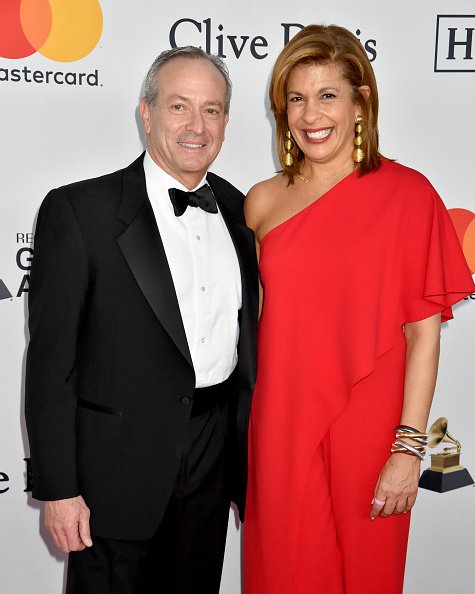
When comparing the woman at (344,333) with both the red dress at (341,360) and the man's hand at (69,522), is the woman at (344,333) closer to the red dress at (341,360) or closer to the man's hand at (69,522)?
the red dress at (341,360)

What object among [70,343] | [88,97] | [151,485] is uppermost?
[88,97]

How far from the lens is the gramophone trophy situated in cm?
256

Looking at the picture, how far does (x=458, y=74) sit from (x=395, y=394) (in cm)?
128

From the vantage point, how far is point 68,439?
5.01ft

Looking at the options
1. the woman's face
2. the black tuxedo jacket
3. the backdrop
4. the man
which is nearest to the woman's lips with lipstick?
the woman's face

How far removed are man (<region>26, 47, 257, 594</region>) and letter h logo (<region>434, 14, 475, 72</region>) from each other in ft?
3.33

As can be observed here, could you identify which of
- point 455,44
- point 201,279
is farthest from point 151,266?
point 455,44

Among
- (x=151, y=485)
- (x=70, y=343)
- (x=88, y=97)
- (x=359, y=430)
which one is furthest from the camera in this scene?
(x=88, y=97)

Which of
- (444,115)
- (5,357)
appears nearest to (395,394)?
(444,115)

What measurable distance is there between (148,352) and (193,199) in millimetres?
403

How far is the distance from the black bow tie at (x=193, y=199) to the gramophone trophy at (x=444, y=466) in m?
1.39

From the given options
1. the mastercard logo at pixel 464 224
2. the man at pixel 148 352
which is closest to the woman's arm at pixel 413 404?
the man at pixel 148 352

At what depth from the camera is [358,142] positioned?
1.79 m

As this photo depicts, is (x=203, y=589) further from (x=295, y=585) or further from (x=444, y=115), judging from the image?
(x=444, y=115)
